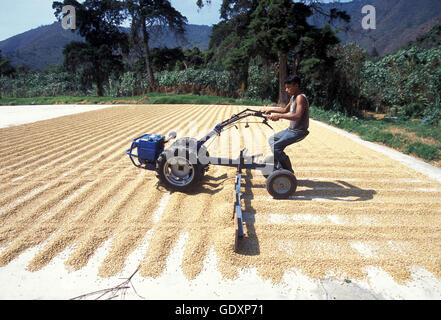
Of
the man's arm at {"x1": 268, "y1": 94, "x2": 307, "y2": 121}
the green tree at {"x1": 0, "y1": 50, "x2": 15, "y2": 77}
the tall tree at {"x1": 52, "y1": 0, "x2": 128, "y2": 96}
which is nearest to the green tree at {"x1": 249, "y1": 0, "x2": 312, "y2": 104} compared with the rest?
the man's arm at {"x1": 268, "y1": 94, "x2": 307, "y2": 121}

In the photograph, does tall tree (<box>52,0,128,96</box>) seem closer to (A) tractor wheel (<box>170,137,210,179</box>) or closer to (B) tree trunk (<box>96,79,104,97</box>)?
(B) tree trunk (<box>96,79,104,97</box>)

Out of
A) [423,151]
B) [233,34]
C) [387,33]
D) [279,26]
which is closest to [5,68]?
[233,34]

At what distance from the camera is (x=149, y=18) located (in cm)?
Answer: 2559

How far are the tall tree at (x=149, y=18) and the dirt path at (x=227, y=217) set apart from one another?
23899 mm

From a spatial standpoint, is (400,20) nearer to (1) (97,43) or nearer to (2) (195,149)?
(1) (97,43)

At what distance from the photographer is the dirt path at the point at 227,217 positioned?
7.82 ft

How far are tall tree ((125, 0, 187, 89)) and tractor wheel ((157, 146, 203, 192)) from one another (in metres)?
24.4

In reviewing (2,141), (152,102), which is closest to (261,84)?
(152,102)

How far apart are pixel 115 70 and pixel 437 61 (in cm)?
2724

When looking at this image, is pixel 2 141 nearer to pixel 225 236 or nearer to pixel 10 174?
pixel 10 174

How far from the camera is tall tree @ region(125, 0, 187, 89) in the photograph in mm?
25453

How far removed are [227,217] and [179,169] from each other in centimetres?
108

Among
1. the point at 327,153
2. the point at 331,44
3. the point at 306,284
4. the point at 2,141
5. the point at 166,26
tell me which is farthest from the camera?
the point at 166,26

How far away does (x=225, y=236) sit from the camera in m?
2.68
